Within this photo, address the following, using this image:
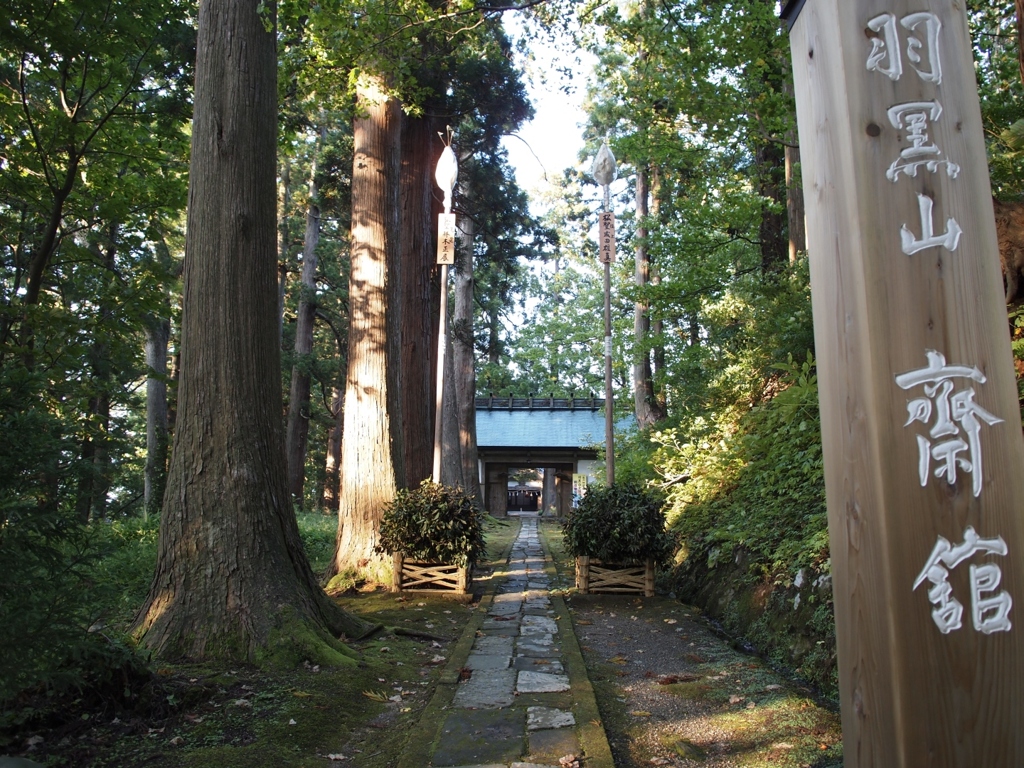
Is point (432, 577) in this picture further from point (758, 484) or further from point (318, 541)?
point (318, 541)

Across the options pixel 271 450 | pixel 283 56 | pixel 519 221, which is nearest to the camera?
pixel 271 450

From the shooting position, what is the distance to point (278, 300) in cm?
741

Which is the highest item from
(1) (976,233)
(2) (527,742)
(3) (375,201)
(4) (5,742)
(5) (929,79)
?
(3) (375,201)

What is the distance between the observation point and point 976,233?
74.8 inches

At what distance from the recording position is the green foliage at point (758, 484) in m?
5.61

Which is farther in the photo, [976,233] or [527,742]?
[527,742]

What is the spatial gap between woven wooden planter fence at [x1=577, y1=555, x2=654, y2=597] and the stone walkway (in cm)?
68

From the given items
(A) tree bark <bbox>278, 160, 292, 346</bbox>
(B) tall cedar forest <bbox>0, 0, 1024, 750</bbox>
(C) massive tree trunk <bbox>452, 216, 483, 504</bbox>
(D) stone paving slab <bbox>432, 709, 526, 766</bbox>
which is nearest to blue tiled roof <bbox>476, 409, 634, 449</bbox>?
(C) massive tree trunk <bbox>452, 216, 483, 504</bbox>

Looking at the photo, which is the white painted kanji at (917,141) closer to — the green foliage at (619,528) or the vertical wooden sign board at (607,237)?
the green foliage at (619,528)

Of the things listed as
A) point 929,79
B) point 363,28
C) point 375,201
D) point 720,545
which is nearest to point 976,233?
point 929,79

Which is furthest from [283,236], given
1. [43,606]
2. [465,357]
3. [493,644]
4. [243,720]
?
[43,606]

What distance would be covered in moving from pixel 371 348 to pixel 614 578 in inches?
145

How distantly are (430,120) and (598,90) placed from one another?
11.6 meters

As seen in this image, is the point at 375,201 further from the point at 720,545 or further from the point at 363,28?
the point at 720,545
